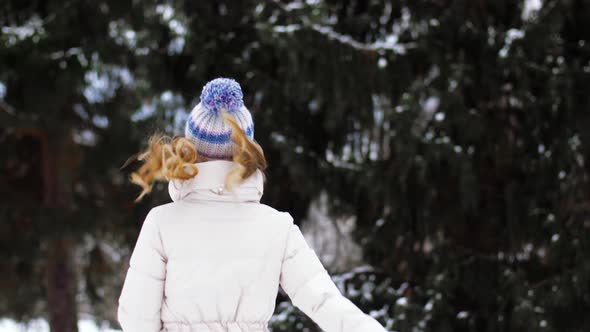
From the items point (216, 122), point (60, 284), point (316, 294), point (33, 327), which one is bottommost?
point (33, 327)

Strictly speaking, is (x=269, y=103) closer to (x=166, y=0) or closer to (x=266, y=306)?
(x=166, y=0)

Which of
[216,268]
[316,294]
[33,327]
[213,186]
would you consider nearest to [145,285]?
[216,268]

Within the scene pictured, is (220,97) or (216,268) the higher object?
(220,97)

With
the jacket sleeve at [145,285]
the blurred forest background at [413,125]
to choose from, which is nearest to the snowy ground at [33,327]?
the blurred forest background at [413,125]

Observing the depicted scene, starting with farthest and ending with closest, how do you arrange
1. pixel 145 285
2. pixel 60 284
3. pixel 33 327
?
pixel 33 327 → pixel 60 284 → pixel 145 285

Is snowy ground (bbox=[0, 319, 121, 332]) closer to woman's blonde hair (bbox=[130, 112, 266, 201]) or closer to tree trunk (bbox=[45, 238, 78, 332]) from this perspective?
tree trunk (bbox=[45, 238, 78, 332])

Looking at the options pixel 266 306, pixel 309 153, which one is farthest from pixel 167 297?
pixel 309 153

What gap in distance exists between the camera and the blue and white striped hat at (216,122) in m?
1.99

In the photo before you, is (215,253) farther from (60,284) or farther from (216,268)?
(60,284)

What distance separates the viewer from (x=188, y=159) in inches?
76.4

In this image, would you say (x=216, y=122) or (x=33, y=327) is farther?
(x=33, y=327)

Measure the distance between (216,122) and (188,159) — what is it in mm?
130

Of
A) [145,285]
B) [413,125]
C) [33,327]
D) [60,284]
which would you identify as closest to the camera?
[145,285]

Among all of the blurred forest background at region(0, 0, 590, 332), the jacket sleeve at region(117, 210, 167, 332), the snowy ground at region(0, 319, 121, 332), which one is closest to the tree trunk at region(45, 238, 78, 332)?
the snowy ground at region(0, 319, 121, 332)
